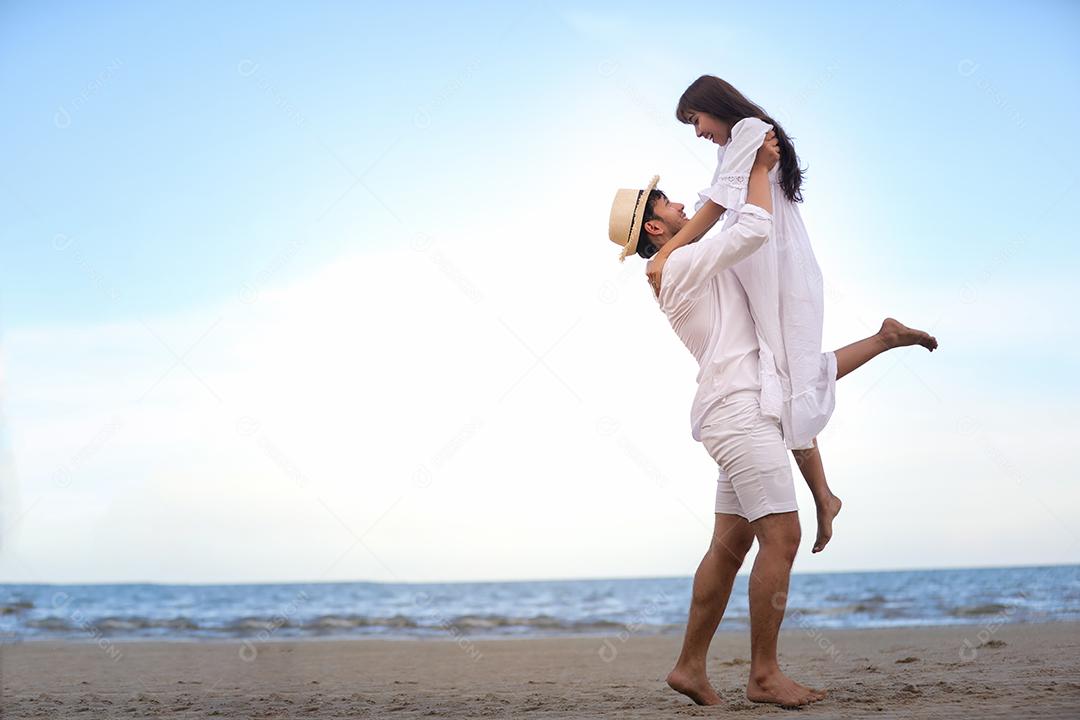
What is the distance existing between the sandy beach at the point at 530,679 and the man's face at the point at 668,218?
67.7 inches

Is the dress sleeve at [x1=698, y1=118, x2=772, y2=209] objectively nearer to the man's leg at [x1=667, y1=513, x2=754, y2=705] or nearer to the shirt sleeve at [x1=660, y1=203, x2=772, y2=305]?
the shirt sleeve at [x1=660, y1=203, x2=772, y2=305]

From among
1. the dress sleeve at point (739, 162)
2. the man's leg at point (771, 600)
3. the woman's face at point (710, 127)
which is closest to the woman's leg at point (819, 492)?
the man's leg at point (771, 600)

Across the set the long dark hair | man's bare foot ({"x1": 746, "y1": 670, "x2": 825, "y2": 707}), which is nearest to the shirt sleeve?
the long dark hair

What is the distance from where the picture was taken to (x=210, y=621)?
47.5 ft

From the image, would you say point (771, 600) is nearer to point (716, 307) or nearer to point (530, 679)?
point (716, 307)

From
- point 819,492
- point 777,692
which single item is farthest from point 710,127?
point 777,692

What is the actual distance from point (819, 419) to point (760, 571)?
0.57m

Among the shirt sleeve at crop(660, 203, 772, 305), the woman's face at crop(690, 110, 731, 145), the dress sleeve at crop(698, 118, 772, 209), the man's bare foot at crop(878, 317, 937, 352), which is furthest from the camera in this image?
the woman's face at crop(690, 110, 731, 145)

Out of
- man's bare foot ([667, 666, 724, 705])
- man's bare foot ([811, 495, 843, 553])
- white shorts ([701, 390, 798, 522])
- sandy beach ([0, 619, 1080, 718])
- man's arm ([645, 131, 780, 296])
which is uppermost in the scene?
man's arm ([645, 131, 780, 296])

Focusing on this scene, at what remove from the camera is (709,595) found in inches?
136

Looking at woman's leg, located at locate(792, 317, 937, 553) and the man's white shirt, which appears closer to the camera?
the man's white shirt

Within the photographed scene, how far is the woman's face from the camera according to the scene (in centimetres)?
351

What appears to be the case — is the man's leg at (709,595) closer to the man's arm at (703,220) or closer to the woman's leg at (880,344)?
the woman's leg at (880,344)

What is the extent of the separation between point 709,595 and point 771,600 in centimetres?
34
